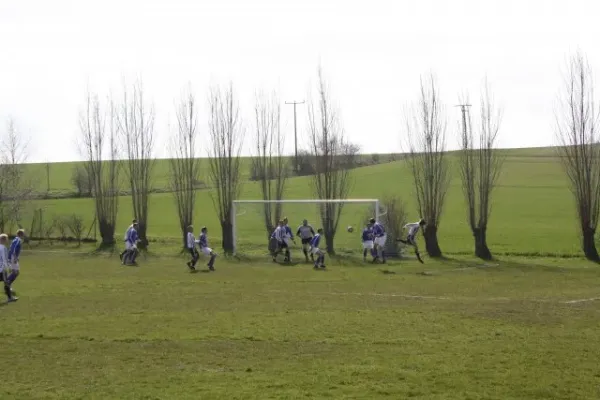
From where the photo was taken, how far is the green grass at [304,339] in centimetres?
994

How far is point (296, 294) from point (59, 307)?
577 centimetres

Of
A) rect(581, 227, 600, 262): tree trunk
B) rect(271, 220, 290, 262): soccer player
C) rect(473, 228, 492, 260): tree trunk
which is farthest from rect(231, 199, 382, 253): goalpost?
rect(581, 227, 600, 262): tree trunk

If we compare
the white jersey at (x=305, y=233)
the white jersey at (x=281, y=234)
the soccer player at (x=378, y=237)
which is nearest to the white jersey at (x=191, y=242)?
the white jersey at (x=281, y=234)

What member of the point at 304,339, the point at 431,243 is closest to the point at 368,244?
the point at 431,243

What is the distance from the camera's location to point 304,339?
13.2 m

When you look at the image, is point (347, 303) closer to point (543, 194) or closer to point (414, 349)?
point (414, 349)

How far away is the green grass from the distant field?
14.4 m

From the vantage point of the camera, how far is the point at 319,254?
1112 inches

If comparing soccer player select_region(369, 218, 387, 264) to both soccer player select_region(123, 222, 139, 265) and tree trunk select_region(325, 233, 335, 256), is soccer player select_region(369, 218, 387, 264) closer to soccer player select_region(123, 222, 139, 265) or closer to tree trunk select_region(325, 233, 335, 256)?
tree trunk select_region(325, 233, 335, 256)

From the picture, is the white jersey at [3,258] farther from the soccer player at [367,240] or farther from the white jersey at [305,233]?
the soccer player at [367,240]

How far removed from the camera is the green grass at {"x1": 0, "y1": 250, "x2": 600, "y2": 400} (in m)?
9.94

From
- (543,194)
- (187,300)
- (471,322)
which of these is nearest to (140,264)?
(187,300)

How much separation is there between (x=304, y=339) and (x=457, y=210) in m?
44.6

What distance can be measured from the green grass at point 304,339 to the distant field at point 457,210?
47.1 feet
